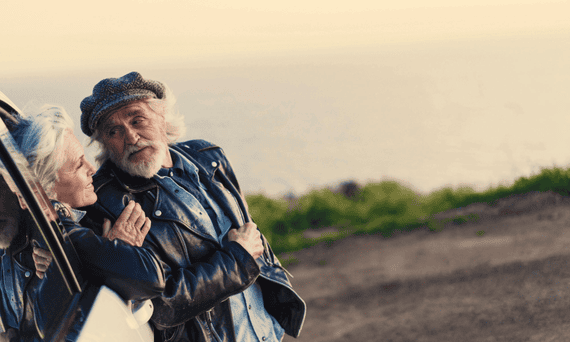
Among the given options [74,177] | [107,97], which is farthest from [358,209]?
[74,177]

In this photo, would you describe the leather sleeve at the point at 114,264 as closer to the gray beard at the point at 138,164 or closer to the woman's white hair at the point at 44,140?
the woman's white hair at the point at 44,140

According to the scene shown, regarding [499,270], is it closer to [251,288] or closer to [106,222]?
[251,288]

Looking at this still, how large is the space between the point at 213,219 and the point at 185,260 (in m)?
0.22

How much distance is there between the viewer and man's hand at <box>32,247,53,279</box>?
4.33 feet

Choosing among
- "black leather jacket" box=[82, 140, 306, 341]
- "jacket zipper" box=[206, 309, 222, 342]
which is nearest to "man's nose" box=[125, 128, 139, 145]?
"black leather jacket" box=[82, 140, 306, 341]

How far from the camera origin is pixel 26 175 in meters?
1.32

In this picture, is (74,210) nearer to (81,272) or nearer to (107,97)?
(81,272)

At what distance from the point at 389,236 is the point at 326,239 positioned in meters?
0.76

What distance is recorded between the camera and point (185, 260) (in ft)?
5.88

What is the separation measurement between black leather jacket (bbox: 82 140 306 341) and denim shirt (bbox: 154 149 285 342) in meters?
0.03

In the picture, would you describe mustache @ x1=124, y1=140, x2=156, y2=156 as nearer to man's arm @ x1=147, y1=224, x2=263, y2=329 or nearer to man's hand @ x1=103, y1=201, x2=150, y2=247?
man's hand @ x1=103, y1=201, x2=150, y2=247

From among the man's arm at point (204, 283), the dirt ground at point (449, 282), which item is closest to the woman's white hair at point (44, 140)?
the man's arm at point (204, 283)

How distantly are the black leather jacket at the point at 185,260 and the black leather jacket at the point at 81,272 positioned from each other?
0.15 metres

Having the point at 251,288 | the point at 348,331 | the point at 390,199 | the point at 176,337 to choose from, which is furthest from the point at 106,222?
the point at 390,199
